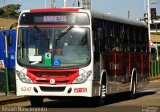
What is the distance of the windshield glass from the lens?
16516 mm

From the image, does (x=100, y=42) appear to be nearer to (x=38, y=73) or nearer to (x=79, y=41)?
(x=79, y=41)

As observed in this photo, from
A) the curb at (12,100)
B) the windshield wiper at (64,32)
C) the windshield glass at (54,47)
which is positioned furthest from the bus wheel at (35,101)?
the windshield wiper at (64,32)

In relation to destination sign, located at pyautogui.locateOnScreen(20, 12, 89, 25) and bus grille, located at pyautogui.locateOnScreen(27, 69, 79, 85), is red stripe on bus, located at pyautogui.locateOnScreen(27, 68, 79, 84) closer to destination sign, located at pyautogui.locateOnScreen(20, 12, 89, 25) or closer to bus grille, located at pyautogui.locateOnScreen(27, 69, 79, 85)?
bus grille, located at pyautogui.locateOnScreen(27, 69, 79, 85)

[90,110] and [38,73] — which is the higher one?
[38,73]

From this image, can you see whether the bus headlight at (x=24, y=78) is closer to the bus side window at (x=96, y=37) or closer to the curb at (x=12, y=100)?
the bus side window at (x=96, y=37)

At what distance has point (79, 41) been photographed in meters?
16.7

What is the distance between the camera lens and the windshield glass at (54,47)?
16516 millimetres

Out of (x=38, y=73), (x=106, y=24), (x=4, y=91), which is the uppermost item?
(x=106, y=24)

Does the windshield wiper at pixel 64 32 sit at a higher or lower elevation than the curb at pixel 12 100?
higher

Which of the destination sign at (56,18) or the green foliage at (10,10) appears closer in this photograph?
the destination sign at (56,18)

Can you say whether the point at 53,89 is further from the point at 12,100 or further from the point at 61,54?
the point at 12,100

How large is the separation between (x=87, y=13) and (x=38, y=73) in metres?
2.40

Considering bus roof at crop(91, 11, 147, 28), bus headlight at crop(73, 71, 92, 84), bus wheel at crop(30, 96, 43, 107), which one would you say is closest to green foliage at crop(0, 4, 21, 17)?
bus roof at crop(91, 11, 147, 28)

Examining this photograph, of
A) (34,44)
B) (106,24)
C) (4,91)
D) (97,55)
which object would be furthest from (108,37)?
(4,91)
